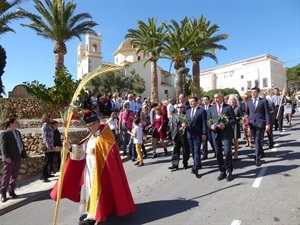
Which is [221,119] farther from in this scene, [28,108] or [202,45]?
[202,45]

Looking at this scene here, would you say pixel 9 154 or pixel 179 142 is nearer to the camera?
Answer: pixel 9 154

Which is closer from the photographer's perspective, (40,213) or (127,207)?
(127,207)

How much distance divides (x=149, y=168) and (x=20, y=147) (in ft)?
12.0

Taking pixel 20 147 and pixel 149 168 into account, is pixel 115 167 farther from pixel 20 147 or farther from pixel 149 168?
pixel 149 168

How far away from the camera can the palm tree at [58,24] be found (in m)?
20.9

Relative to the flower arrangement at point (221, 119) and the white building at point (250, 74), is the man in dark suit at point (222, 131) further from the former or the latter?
the white building at point (250, 74)

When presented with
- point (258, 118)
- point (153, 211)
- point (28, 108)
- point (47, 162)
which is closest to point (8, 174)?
point (47, 162)

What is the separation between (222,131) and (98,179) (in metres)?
3.39

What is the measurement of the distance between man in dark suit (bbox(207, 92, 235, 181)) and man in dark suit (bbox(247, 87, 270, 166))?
1212 millimetres

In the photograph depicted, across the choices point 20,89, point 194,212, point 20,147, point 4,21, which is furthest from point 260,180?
point 20,89

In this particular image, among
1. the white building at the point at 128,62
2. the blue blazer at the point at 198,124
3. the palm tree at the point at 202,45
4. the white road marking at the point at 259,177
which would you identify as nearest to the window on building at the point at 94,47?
the white building at the point at 128,62

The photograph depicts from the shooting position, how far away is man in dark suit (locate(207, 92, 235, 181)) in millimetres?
6707

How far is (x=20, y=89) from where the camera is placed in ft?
75.2

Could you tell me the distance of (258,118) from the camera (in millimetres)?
7906
